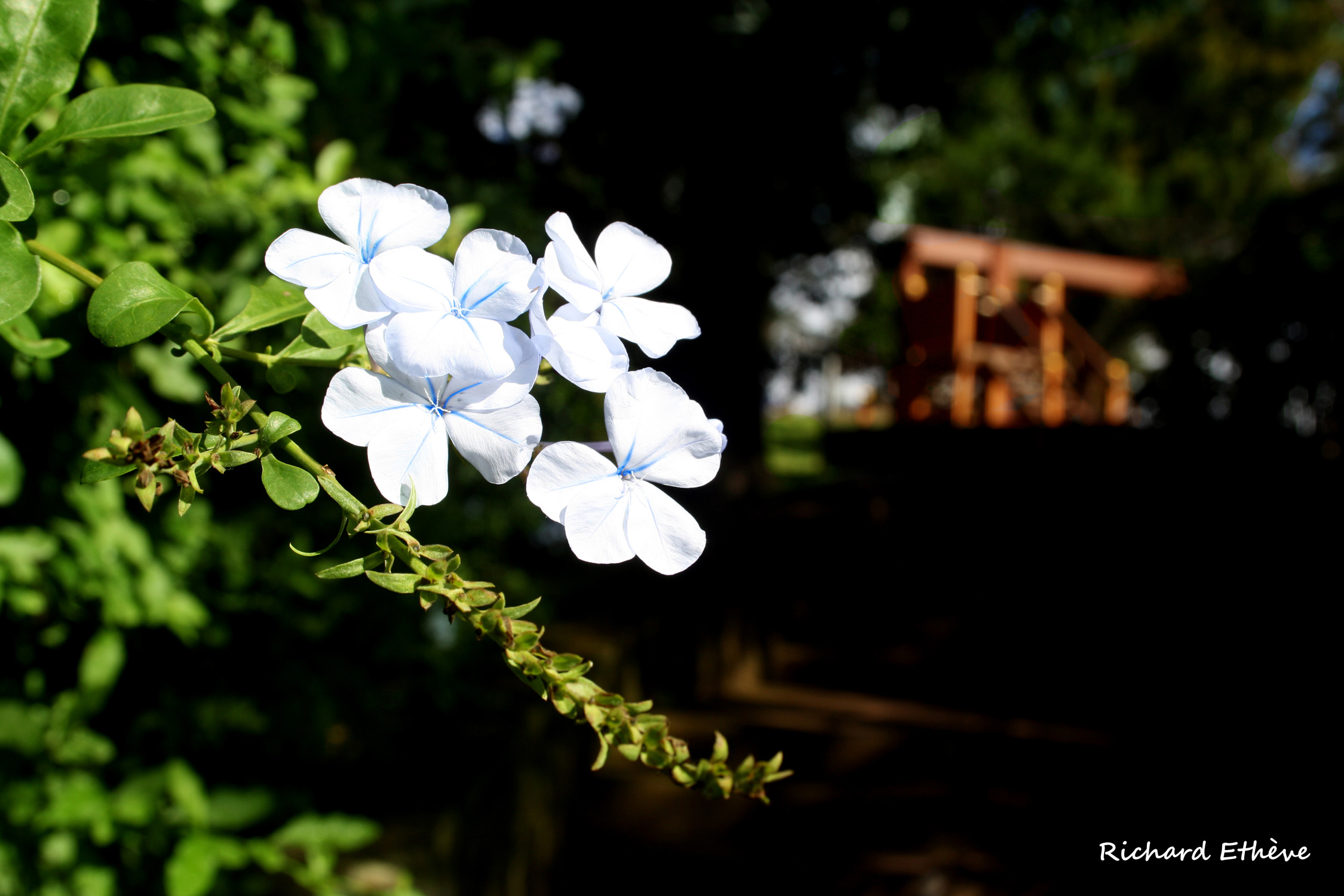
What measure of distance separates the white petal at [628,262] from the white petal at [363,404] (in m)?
0.18

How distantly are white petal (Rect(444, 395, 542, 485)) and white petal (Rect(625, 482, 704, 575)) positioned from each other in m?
0.08

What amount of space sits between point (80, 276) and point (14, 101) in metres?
0.22

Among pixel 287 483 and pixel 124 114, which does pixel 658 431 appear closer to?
pixel 287 483

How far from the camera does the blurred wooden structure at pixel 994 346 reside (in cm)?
699

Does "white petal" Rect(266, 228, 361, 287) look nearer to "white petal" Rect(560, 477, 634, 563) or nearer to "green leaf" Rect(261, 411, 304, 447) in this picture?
"green leaf" Rect(261, 411, 304, 447)

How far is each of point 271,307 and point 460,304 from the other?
24 cm

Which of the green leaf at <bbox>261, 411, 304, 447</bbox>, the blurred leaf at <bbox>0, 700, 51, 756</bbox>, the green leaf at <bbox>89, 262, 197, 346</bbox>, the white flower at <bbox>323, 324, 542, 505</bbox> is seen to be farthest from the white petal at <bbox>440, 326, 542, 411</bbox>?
the blurred leaf at <bbox>0, 700, 51, 756</bbox>

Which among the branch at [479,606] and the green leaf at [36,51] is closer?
the branch at [479,606]

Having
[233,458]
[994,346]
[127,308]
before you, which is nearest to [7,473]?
[127,308]

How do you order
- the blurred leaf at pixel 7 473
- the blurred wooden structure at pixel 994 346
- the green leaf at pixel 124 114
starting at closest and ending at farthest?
the green leaf at pixel 124 114 < the blurred leaf at pixel 7 473 < the blurred wooden structure at pixel 994 346

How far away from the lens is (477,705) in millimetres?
2785

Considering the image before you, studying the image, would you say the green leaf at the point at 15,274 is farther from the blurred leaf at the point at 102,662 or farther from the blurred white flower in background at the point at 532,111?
the blurred white flower in background at the point at 532,111

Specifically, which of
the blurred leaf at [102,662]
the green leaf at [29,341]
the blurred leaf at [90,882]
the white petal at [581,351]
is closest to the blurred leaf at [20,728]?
the blurred leaf at [102,662]

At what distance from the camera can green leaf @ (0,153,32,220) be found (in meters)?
0.63
